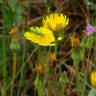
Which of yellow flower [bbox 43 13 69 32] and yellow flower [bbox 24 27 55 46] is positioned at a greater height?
yellow flower [bbox 43 13 69 32]

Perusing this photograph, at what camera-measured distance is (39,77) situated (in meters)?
0.93

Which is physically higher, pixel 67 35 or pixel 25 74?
pixel 67 35

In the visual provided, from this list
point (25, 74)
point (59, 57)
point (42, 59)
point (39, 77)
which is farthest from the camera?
point (59, 57)

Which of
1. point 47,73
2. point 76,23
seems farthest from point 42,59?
point 76,23

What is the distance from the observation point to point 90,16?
1808 millimetres

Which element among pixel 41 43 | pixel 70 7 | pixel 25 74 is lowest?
pixel 25 74

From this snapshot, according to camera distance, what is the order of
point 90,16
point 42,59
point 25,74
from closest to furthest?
point 42,59, point 25,74, point 90,16

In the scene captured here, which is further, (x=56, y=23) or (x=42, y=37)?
(x=42, y=37)

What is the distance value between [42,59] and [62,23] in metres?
0.14

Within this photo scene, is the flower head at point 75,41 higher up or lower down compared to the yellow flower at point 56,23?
lower down

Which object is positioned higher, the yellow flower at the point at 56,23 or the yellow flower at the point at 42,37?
the yellow flower at the point at 56,23

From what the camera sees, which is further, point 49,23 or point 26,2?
point 26,2

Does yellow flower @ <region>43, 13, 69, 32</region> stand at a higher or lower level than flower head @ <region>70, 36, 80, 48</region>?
higher

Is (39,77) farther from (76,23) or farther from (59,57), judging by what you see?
(76,23)
